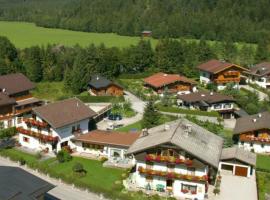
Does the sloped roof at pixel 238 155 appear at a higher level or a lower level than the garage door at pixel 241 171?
higher

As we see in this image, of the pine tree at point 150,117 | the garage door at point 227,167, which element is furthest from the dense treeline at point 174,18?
the garage door at point 227,167

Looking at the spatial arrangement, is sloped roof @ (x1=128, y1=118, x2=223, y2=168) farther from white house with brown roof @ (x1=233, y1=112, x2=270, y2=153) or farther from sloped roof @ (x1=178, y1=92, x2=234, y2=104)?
sloped roof @ (x1=178, y1=92, x2=234, y2=104)

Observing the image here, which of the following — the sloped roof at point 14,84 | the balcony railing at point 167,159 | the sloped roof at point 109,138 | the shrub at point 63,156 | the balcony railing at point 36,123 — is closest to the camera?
the balcony railing at point 167,159

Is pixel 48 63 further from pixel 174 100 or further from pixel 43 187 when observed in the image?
pixel 43 187

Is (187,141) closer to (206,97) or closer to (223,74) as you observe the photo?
(206,97)

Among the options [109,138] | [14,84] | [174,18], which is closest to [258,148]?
[109,138]

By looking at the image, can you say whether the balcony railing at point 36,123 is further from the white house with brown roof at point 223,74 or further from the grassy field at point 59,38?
the grassy field at point 59,38

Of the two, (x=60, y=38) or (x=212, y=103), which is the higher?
(x=60, y=38)
